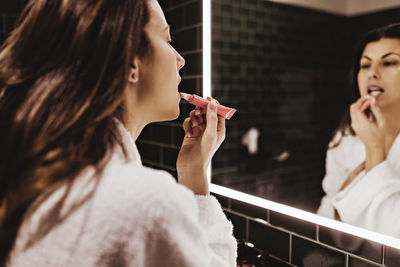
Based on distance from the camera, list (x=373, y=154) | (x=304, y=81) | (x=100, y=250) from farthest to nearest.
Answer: (x=304, y=81)
(x=373, y=154)
(x=100, y=250)

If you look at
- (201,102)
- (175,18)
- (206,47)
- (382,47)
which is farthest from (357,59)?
(175,18)

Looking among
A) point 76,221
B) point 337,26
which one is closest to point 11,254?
point 76,221

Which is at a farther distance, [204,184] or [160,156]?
[160,156]

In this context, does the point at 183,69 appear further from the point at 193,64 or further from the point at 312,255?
the point at 312,255

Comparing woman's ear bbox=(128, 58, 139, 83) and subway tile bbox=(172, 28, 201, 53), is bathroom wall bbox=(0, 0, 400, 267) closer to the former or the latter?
subway tile bbox=(172, 28, 201, 53)

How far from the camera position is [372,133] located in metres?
0.95

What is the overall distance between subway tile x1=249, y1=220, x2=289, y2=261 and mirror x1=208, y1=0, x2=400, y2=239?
112 millimetres

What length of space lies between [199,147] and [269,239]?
50 centimetres

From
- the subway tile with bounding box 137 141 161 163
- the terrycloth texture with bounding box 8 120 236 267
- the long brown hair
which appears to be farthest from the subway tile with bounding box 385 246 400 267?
the subway tile with bounding box 137 141 161 163

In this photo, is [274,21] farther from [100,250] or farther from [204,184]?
[100,250]

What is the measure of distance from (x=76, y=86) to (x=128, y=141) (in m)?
0.13

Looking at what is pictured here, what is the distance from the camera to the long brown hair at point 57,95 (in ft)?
1.54

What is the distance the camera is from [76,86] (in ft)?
1.66

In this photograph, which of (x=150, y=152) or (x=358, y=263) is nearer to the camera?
(x=358, y=263)
